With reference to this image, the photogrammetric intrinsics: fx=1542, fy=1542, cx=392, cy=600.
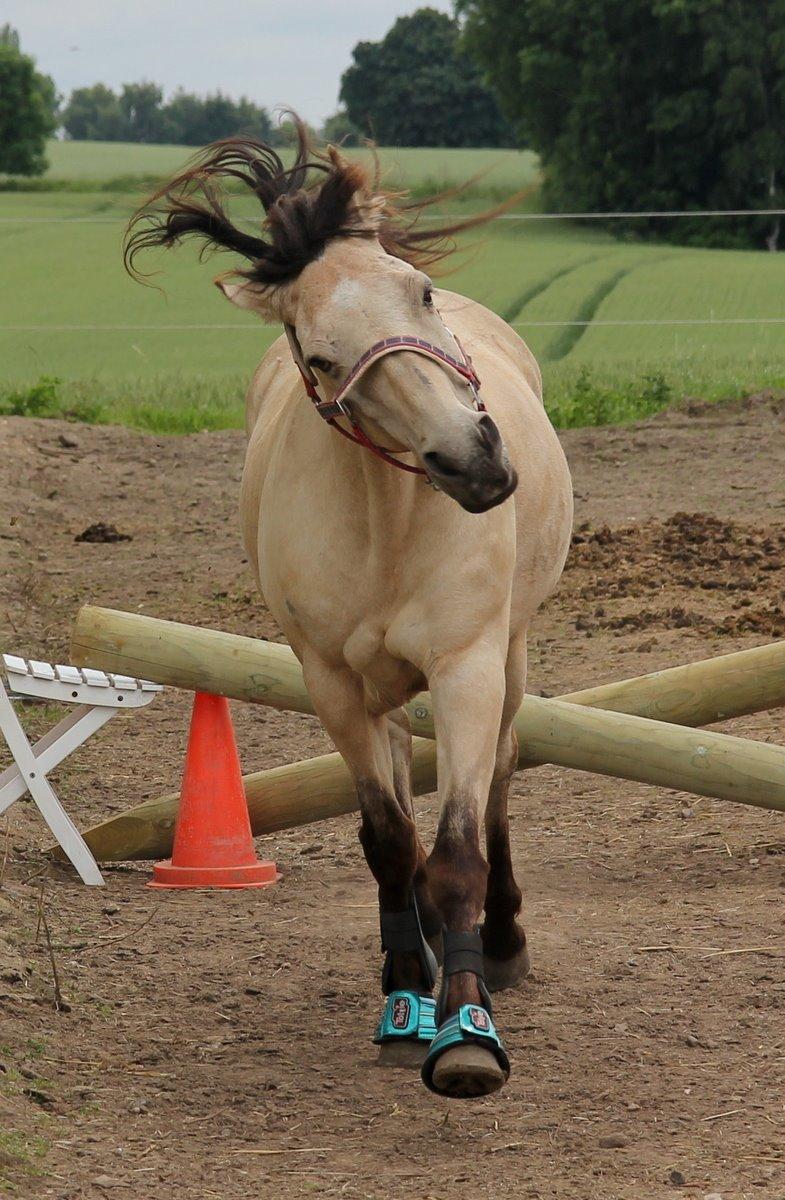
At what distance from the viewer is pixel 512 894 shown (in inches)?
170

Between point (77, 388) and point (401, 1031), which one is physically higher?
point (77, 388)

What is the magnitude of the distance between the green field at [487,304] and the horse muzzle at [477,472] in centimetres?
967

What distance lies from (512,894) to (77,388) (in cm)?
1200

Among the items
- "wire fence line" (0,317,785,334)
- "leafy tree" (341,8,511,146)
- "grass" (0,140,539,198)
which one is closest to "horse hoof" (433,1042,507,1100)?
"wire fence line" (0,317,785,334)

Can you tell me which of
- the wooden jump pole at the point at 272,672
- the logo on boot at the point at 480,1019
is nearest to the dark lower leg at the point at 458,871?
the logo on boot at the point at 480,1019

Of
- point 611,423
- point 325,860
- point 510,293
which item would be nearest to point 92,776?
point 325,860

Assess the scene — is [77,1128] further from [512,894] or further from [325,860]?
[325,860]

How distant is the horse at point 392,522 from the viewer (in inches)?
120

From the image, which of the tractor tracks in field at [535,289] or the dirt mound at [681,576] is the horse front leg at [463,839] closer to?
the dirt mound at [681,576]

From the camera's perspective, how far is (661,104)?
108 ft

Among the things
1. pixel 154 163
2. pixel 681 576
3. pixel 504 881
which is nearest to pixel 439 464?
pixel 504 881

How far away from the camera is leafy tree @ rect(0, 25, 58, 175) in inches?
1417

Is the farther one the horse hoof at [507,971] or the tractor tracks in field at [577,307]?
the tractor tracks in field at [577,307]

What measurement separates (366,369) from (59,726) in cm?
257
